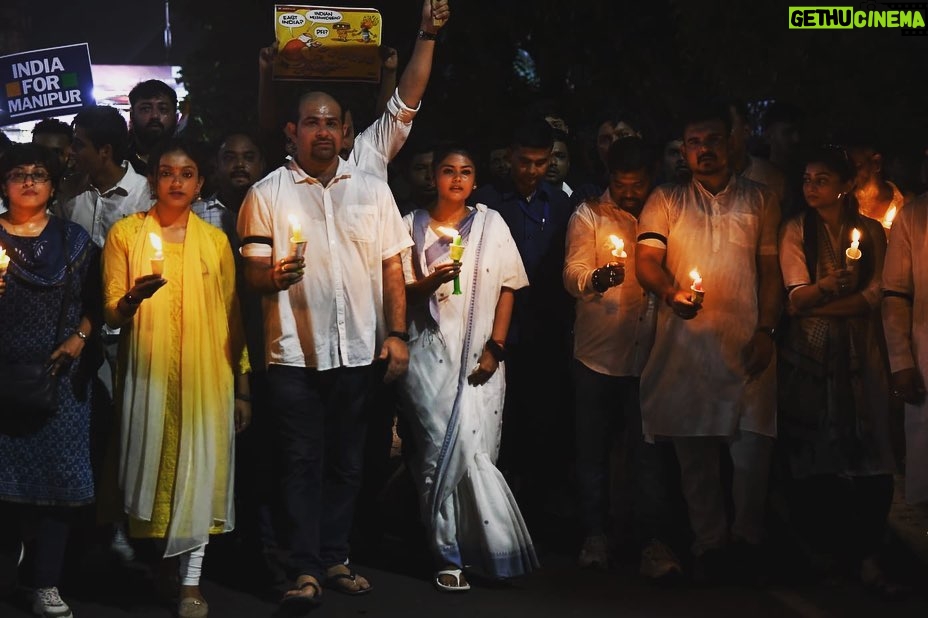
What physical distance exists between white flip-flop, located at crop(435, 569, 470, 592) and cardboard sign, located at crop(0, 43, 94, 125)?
6.87 meters

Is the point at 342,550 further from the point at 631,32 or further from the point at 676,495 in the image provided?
the point at 631,32

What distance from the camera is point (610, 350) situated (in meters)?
7.32

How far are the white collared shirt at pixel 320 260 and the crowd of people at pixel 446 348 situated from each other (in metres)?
0.01

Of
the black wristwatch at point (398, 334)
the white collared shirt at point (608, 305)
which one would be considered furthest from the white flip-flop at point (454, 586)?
the white collared shirt at point (608, 305)

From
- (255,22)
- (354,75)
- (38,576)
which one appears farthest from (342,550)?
(255,22)

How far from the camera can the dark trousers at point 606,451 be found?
7.26 meters

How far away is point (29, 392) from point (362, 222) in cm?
178

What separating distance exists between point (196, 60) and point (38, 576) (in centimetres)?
1299

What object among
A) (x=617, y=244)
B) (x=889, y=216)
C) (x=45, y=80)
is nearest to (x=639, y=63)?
(x=45, y=80)

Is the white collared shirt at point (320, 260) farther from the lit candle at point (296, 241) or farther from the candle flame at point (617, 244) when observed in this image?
the candle flame at point (617, 244)

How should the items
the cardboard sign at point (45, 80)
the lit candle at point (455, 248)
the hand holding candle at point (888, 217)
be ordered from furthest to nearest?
the cardboard sign at point (45, 80), the hand holding candle at point (888, 217), the lit candle at point (455, 248)

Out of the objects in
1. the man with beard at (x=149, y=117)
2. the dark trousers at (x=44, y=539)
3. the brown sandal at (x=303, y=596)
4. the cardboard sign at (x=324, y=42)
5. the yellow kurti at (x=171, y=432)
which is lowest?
the brown sandal at (x=303, y=596)

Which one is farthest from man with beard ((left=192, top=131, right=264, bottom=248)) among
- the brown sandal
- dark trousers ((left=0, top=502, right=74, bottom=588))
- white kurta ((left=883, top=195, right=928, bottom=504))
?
white kurta ((left=883, top=195, right=928, bottom=504))

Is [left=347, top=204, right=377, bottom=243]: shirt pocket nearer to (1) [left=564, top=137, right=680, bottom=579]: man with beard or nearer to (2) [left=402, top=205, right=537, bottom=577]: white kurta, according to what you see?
(2) [left=402, top=205, right=537, bottom=577]: white kurta
